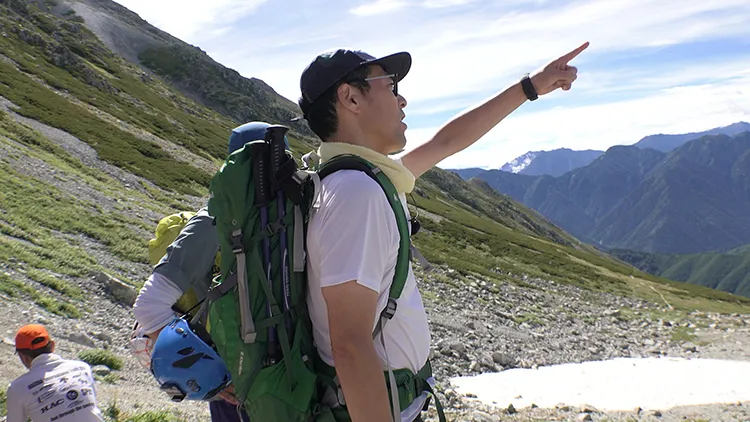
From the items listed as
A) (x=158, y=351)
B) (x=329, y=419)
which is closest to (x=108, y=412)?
(x=158, y=351)

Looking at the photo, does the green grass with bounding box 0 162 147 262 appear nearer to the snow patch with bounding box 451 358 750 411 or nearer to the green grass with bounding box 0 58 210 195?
the snow patch with bounding box 451 358 750 411

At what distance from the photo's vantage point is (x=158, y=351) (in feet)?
10.2

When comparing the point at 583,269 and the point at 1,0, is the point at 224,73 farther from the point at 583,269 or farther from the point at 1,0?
the point at 583,269

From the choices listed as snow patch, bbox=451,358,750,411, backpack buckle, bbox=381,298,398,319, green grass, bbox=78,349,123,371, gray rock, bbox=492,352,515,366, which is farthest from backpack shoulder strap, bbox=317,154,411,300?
gray rock, bbox=492,352,515,366

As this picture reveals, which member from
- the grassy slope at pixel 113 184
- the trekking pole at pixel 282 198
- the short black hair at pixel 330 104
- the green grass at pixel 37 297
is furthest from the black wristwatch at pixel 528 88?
the green grass at pixel 37 297

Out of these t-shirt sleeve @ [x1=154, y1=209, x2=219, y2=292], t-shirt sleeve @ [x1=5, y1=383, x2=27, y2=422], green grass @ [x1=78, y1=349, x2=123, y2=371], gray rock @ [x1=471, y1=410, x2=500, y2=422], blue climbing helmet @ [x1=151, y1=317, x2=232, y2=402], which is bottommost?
gray rock @ [x1=471, y1=410, x2=500, y2=422]

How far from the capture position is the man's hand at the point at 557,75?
12.2 ft

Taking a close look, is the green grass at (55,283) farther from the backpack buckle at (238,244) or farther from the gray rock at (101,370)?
the backpack buckle at (238,244)

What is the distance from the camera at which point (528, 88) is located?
379 cm

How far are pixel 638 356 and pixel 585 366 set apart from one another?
4669mm

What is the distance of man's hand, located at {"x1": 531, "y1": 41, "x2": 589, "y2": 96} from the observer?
3.71m

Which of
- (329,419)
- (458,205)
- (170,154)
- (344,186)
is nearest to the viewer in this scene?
(344,186)

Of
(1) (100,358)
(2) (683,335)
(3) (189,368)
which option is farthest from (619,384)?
(3) (189,368)

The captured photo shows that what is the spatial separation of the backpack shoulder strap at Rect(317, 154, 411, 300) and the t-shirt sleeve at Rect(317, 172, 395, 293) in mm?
83
